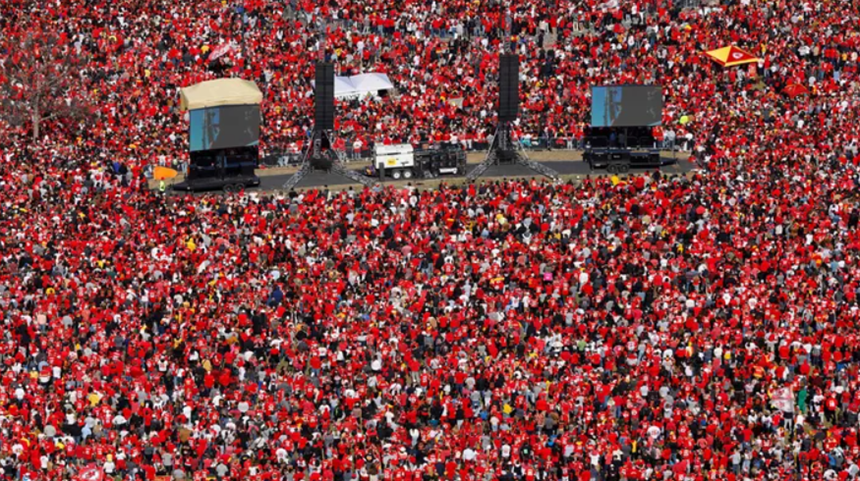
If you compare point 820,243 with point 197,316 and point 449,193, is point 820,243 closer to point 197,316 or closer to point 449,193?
point 449,193

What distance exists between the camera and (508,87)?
293 feet

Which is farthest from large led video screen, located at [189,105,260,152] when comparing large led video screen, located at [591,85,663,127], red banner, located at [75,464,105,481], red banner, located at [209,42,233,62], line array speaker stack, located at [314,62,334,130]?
red banner, located at [75,464,105,481]

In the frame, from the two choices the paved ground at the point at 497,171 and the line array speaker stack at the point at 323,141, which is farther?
the line array speaker stack at the point at 323,141

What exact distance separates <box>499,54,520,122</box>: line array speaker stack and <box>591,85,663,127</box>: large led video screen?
9.75 feet

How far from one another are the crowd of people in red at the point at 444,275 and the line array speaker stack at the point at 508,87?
10.7ft

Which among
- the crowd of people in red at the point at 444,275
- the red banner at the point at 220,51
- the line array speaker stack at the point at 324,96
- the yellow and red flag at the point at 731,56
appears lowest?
the crowd of people in red at the point at 444,275

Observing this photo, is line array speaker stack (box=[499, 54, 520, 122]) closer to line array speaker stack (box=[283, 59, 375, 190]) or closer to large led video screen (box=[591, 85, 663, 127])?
large led video screen (box=[591, 85, 663, 127])

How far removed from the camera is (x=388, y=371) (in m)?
72.2

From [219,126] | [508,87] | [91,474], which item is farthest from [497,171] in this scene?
[91,474]

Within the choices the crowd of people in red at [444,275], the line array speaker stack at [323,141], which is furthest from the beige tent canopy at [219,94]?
the line array speaker stack at [323,141]

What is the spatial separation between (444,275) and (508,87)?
44.7 feet

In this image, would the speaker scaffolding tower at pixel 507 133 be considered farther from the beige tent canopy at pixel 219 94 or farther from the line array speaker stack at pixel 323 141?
the beige tent canopy at pixel 219 94

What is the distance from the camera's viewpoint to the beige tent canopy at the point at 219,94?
299 ft

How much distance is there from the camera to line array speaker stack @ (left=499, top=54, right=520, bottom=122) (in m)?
89.3
